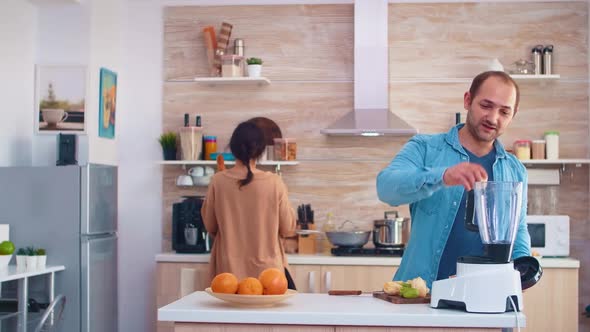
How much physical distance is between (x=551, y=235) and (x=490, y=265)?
315 centimetres

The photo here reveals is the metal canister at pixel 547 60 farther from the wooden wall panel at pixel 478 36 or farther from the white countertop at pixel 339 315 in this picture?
the white countertop at pixel 339 315

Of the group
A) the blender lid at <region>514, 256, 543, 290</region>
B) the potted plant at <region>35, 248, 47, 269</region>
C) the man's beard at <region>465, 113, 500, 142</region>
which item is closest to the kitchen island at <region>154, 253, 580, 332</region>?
the potted plant at <region>35, 248, 47, 269</region>

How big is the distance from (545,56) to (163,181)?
8.58 feet

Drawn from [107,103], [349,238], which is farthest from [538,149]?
[107,103]

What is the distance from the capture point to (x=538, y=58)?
5676 millimetres

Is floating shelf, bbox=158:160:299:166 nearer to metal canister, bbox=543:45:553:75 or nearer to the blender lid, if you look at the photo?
metal canister, bbox=543:45:553:75

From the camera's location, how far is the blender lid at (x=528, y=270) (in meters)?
2.59

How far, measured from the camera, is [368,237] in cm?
553

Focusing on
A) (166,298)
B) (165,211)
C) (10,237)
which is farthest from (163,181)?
(10,237)

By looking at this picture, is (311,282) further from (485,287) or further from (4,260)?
(485,287)

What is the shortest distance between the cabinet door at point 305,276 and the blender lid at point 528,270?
2.78m

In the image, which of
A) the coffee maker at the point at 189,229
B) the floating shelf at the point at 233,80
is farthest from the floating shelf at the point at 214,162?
the floating shelf at the point at 233,80

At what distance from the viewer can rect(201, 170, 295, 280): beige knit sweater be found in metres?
4.50

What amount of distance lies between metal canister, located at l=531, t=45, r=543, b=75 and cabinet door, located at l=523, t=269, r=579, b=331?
129cm
